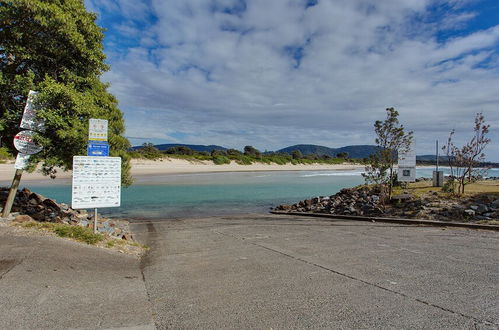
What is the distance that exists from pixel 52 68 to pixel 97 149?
10.2 feet

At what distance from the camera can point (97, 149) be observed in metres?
7.11

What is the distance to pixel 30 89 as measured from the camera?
7.47 m

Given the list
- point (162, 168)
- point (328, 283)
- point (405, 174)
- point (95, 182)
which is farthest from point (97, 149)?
point (162, 168)

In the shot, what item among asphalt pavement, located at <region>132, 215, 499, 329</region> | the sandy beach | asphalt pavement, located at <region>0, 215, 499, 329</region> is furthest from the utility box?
the sandy beach

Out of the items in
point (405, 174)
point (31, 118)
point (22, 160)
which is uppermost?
point (31, 118)

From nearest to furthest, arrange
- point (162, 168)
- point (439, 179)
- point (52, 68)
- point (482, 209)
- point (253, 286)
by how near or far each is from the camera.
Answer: point (253, 286) → point (52, 68) → point (482, 209) → point (439, 179) → point (162, 168)

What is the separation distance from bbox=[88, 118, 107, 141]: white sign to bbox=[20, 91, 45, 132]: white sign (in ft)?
5.21

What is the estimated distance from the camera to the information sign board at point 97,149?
7010mm

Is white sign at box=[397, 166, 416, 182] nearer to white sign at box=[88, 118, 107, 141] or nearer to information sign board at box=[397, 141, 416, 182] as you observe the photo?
information sign board at box=[397, 141, 416, 182]

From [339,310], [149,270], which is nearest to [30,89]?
[149,270]

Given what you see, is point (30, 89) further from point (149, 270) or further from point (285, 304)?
point (285, 304)

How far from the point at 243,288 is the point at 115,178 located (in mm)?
4524

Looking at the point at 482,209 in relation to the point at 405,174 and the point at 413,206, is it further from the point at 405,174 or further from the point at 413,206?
the point at 405,174

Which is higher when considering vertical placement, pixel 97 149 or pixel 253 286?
pixel 97 149
